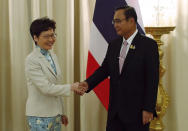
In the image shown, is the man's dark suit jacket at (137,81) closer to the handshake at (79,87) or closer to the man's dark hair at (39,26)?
the handshake at (79,87)

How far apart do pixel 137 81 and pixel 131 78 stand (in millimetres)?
50

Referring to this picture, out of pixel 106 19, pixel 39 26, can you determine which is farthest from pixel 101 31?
pixel 39 26

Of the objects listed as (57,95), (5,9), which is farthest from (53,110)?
(5,9)

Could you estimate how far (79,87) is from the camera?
8.42 feet

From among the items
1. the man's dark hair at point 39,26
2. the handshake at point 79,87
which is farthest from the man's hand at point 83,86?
the man's dark hair at point 39,26

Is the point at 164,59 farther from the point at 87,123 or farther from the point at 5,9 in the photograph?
the point at 5,9

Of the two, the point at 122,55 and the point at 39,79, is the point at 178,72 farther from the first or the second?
the point at 39,79

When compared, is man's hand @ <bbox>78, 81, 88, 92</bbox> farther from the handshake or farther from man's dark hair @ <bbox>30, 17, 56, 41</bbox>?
man's dark hair @ <bbox>30, 17, 56, 41</bbox>

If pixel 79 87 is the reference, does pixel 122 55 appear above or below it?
above

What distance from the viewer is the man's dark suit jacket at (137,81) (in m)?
2.21

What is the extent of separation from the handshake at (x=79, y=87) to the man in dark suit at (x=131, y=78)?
305 mm

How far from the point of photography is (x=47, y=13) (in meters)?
3.23

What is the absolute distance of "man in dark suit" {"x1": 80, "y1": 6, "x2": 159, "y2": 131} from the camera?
2.22 m

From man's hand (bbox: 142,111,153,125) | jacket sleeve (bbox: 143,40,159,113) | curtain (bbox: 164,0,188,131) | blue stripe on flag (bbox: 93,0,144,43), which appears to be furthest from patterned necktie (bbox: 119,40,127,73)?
curtain (bbox: 164,0,188,131)
